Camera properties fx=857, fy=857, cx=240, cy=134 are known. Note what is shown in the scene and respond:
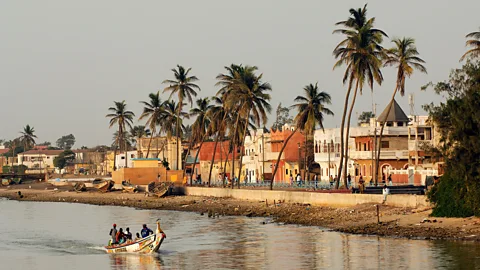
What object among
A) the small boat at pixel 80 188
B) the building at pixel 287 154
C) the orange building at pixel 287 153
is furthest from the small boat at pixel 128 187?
the orange building at pixel 287 153

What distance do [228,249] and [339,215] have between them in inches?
507

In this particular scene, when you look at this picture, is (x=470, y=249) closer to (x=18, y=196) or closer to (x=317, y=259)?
(x=317, y=259)

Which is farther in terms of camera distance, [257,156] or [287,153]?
[257,156]

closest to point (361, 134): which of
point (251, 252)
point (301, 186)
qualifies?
point (301, 186)

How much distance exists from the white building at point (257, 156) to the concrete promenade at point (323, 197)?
29298mm

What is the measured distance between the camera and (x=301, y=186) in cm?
8575

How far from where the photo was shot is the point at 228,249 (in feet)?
154

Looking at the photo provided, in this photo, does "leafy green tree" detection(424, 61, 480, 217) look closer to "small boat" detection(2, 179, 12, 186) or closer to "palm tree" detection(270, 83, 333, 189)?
"palm tree" detection(270, 83, 333, 189)

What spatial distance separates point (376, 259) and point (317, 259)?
3.15 meters

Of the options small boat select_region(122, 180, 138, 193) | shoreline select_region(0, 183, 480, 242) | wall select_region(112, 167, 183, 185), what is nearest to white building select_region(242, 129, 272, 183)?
wall select_region(112, 167, 183, 185)

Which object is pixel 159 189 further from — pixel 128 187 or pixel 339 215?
pixel 339 215

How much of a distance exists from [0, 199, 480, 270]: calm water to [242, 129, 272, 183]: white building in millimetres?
46181

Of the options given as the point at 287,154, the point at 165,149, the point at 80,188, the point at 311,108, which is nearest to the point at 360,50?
the point at 311,108

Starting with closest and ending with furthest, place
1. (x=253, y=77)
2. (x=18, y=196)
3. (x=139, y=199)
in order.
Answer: (x=253, y=77), (x=139, y=199), (x=18, y=196)
